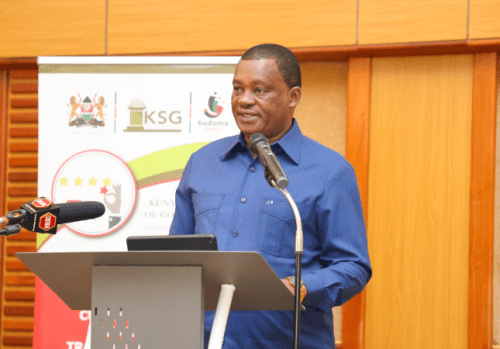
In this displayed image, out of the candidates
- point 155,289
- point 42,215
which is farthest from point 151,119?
point 155,289

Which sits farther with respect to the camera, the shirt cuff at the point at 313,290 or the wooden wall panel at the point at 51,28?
the wooden wall panel at the point at 51,28

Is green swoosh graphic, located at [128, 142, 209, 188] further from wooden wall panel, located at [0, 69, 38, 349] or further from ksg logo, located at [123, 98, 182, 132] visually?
wooden wall panel, located at [0, 69, 38, 349]

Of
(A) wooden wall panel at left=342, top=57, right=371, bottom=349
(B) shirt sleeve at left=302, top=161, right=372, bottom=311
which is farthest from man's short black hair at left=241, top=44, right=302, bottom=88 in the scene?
(A) wooden wall panel at left=342, top=57, right=371, bottom=349

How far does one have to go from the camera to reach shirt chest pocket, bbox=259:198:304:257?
1.62 metres

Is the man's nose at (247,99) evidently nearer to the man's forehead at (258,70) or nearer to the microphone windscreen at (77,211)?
the man's forehead at (258,70)

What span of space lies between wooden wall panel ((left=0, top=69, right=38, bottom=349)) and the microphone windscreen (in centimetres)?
284

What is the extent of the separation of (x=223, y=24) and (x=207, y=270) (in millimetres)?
2874

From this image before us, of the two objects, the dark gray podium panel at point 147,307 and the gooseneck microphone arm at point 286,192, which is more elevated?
the gooseneck microphone arm at point 286,192

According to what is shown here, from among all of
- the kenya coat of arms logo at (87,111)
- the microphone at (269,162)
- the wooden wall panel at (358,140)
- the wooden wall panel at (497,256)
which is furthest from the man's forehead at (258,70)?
the wooden wall panel at (497,256)

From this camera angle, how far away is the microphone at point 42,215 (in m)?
1.20

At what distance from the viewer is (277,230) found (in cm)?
163

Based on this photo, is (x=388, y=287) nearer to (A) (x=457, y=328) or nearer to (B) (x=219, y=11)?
(A) (x=457, y=328)

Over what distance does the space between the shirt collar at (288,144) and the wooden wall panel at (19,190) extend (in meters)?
2.74

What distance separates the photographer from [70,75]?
291 cm
